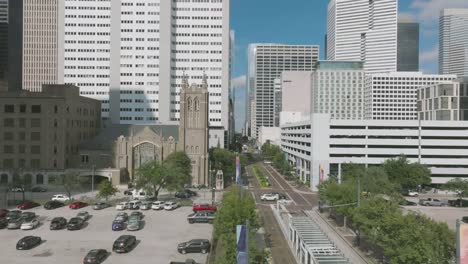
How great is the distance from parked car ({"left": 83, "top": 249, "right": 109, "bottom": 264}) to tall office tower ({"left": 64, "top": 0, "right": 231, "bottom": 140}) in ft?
380

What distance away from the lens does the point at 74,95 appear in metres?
107

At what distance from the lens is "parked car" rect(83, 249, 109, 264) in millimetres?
40812

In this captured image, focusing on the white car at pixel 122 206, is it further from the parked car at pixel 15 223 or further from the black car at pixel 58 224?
the parked car at pixel 15 223

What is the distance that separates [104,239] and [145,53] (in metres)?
116

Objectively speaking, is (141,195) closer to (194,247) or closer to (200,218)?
(200,218)

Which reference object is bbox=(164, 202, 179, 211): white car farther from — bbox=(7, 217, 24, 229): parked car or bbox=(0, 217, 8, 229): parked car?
bbox=(0, 217, 8, 229): parked car

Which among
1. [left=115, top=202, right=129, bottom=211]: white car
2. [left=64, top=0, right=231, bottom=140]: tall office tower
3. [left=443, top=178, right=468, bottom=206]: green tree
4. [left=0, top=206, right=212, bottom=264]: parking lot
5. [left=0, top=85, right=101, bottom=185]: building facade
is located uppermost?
[left=64, top=0, right=231, bottom=140]: tall office tower

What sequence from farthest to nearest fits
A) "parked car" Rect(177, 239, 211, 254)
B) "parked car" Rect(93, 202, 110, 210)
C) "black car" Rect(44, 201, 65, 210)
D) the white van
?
the white van
"parked car" Rect(93, 202, 110, 210)
"black car" Rect(44, 201, 65, 210)
"parked car" Rect(177, 239, 211, 254)

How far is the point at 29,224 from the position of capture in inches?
2189

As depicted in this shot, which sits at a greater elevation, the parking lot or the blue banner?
the blue banner

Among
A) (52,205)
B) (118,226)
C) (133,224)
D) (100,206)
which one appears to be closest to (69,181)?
(52,205)

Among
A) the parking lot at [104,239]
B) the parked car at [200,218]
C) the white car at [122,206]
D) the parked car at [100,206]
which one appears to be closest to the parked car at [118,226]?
the parking lot at [104,239]

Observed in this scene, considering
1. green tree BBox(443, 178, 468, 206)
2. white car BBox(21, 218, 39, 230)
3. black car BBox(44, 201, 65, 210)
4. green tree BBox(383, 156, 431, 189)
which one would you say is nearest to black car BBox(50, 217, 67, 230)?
white car BBox(21, 218, 39, 230)

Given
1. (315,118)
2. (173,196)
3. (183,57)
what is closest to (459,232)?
(173,196)
